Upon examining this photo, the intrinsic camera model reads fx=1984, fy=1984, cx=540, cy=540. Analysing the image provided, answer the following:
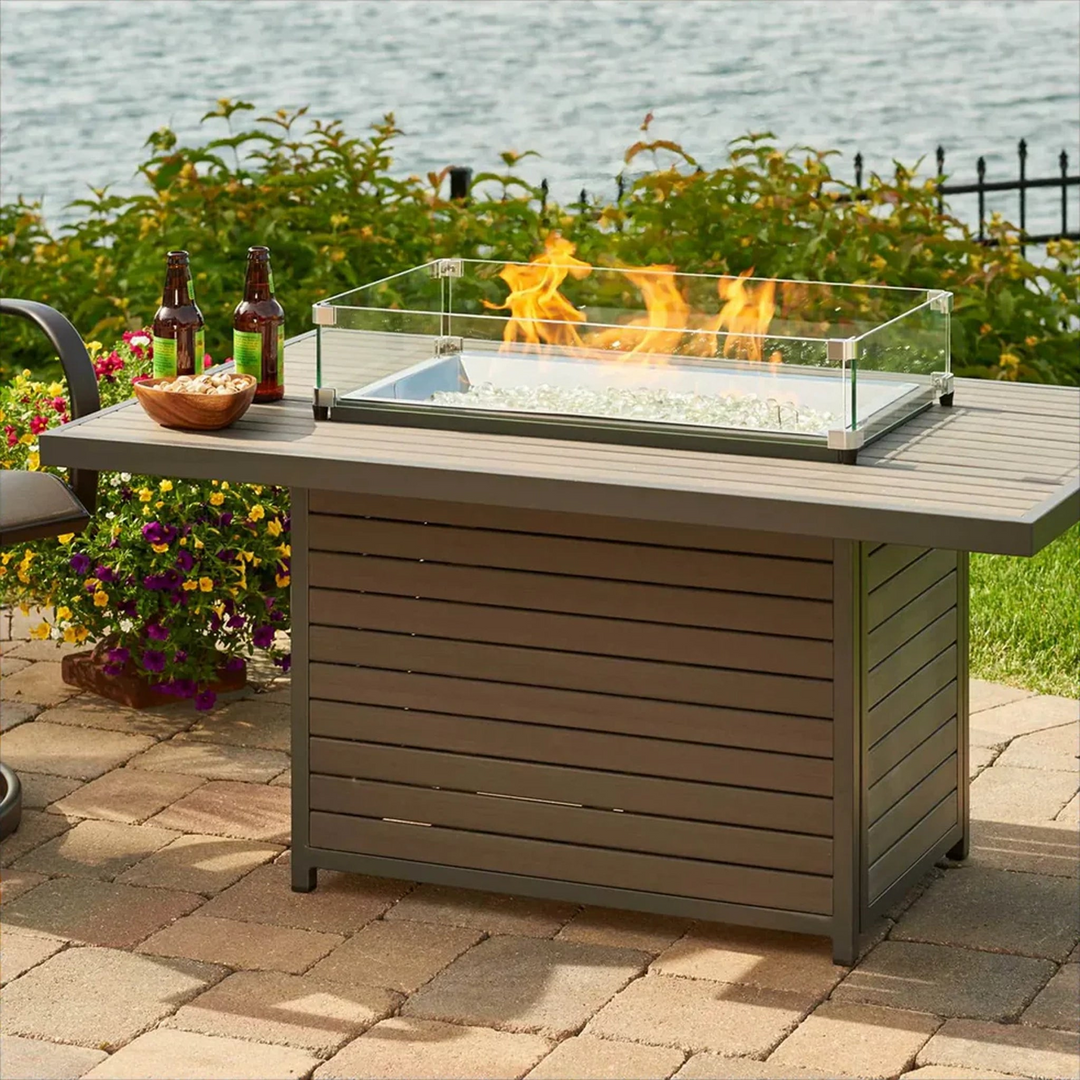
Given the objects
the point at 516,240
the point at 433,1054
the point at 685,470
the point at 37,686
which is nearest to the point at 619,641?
the point at 685,470

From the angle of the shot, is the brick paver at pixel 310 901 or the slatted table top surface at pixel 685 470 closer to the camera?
the slatted table top surface at pixel 685 470

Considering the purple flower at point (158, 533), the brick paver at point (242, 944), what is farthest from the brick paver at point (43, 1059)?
the purple flower at point (158, 533)

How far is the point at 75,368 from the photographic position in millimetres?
4125

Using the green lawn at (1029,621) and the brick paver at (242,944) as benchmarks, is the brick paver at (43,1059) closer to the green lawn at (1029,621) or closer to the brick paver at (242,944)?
the brick paver at (242,944)

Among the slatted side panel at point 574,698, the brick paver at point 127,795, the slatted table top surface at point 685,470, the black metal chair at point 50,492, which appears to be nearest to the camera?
the slatted table top surface at point 685,470

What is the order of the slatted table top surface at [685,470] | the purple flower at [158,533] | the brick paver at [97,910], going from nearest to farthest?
the slatted table top surface at [685,470]
the brick paver at [97,910]
the purple flower at [158,533]

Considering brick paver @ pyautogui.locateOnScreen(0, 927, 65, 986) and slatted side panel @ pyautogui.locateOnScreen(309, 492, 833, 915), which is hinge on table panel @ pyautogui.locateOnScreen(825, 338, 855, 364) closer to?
slatted side panel @ pyautogui.locateOnScreen(309, 492, 833, 915)


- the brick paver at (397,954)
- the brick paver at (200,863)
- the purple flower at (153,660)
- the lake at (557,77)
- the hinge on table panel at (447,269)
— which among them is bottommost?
the brick paver at (397,954)

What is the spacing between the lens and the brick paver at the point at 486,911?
3701 millimetres

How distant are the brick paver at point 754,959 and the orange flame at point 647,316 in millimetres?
1058

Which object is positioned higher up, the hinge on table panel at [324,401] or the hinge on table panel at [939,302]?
the hinge on table panel at [939,302]

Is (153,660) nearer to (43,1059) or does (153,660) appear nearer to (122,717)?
(122,717)

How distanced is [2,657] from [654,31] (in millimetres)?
18547

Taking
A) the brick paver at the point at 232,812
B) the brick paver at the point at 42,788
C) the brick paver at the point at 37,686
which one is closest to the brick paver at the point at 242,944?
the brick paver at the point at 232,812
